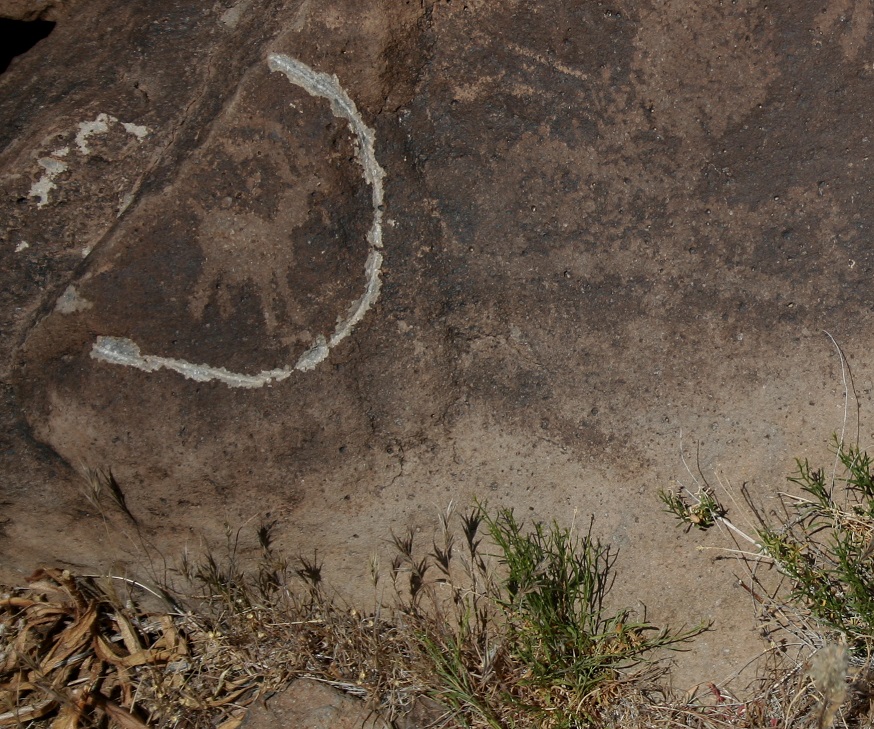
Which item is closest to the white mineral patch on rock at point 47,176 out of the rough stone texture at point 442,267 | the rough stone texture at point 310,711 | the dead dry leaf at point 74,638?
the rough stone texture at point 442,267

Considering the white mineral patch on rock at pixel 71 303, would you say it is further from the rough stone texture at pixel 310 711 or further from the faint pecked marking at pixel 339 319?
the rough stone texture at pixel 310 711

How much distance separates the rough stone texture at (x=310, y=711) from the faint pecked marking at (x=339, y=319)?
90 centimetres

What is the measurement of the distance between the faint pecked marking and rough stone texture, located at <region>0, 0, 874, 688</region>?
2 centimetres

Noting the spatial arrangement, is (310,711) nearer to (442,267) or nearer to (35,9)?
(442,267)

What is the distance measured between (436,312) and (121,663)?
4.47 ft

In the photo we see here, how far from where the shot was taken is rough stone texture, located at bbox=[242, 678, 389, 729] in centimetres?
216

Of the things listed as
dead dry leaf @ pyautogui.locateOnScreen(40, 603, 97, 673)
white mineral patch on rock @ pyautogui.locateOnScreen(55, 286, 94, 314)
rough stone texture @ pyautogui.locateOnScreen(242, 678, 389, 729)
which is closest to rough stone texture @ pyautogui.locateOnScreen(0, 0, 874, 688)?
white mineral patch on rock @ pyautogui.locateOnScreen(55, 286, 94, 314)

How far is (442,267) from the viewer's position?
6.48 ft

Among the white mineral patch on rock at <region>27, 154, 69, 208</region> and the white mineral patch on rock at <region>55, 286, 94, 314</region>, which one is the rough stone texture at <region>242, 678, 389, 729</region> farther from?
the white mineral patch on rock at <region>27, 154, 69, 208</region>

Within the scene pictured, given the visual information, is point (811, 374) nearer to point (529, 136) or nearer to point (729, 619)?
point (729, 619)

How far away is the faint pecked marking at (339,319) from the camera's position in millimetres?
1865

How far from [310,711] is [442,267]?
1.24m

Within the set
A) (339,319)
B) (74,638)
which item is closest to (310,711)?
(74,638)

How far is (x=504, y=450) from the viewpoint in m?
2.08
